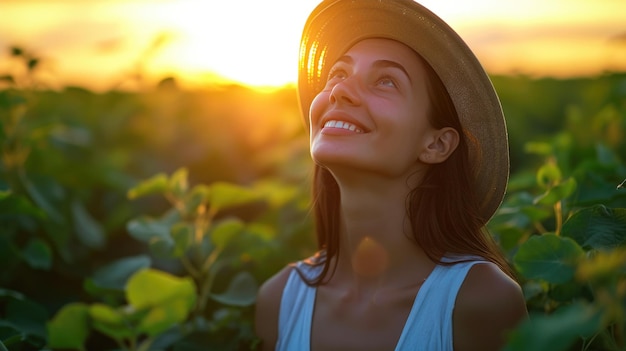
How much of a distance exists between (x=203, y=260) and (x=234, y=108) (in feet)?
10.8

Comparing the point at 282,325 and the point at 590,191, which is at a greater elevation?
the point at 590,191

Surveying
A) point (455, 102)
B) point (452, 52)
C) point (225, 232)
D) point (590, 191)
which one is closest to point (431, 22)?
point (452, 52)

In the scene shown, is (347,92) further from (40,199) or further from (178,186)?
(40,199)

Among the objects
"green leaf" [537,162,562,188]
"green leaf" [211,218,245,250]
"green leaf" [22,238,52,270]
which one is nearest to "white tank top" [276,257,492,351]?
"green leaf" [537,162,562,188]

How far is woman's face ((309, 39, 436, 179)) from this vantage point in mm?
2107

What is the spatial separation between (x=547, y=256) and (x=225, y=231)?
4.09 ft

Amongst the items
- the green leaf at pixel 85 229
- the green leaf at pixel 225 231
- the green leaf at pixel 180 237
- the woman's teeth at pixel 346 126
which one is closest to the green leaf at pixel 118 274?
the green leaf at pixel 180 237

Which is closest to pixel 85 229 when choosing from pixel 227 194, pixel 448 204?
pixel 227 194

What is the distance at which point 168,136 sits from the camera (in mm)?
4965

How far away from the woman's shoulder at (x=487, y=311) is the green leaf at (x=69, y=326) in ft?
3.15

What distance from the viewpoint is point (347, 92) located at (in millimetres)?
2150

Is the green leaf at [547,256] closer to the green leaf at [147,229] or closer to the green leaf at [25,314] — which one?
the green leaf at [147,229]

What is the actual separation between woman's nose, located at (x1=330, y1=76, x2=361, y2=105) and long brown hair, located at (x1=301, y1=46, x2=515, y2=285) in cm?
21

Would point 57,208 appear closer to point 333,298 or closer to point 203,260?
point 203,260
